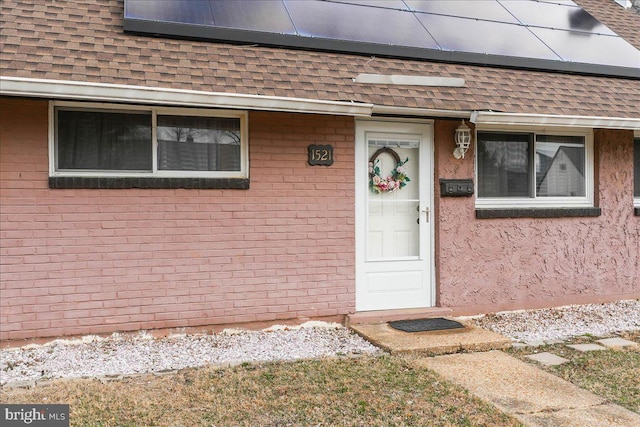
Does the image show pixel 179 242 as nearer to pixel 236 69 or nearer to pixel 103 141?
pixel 103 141

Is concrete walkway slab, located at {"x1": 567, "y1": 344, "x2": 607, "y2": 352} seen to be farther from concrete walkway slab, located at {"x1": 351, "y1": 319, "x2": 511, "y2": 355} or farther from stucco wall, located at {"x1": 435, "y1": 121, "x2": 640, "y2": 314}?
stucco wall, located at {"x1": 435, "y1": 121, "x2": 640, "y2": 314}

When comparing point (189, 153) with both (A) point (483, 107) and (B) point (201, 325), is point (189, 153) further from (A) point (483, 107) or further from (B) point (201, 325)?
(A) point (483, 107)

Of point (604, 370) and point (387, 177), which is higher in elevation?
point (387, 177)

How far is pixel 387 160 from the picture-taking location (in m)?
6.46

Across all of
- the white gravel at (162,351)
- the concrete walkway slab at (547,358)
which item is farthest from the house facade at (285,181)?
the concrete walkway slab at (547,358)

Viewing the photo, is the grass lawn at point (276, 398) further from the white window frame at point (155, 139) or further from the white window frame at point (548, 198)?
the white window frame at point (548, 198)

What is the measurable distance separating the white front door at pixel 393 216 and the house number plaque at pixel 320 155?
0.39m

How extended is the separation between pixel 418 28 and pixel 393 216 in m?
2.40

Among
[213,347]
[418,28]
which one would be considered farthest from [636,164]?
[213,347]

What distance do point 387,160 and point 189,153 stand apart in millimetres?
2258

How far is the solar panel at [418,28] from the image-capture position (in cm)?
593

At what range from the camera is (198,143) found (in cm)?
569

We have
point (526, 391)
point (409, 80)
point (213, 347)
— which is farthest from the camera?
point (409, 80)

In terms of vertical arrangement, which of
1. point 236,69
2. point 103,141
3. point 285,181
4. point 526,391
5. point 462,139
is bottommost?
point 526,391
